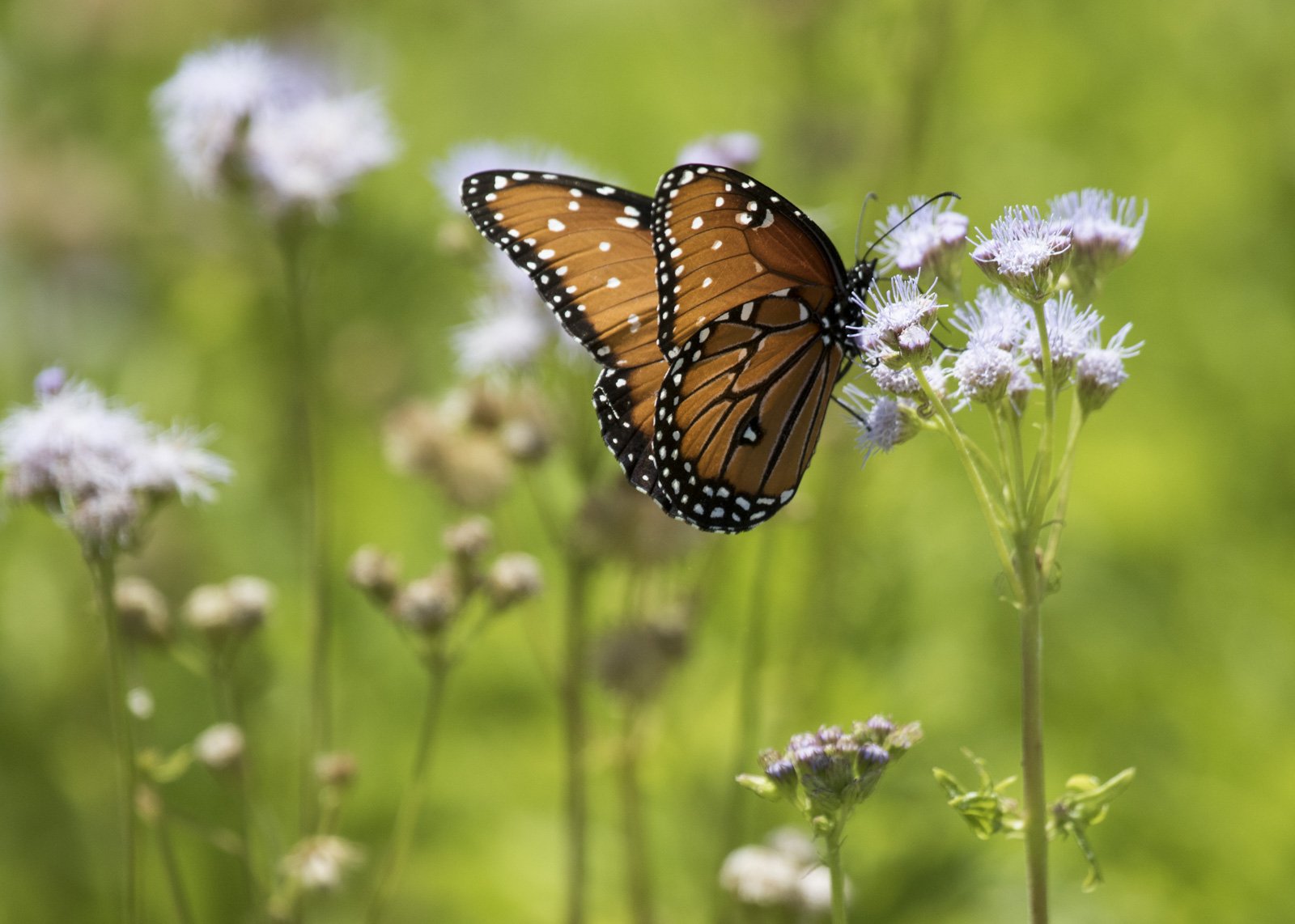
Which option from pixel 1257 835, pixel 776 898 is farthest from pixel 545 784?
pixel 1257 835

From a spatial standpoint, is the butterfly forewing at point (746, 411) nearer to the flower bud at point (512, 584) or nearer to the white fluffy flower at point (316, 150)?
the flower bud at point (512, 584)

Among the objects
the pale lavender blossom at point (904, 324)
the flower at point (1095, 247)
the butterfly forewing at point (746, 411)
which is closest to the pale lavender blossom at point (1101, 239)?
the flower at point (1095, 247)

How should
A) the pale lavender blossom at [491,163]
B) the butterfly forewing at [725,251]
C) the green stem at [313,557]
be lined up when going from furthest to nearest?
the pale lavender blossom at [491,163], the green stem at [313,557], the butterfly forewing at [725,251]

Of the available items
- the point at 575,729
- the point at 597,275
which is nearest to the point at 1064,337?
the point at 597,275

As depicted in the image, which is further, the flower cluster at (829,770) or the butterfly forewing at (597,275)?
the butterfly forewing at (597,275)

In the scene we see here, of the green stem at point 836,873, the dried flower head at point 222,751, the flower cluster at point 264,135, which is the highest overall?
the flower cluster at point 264,135

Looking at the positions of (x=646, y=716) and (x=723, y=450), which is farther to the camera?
(x=646, y=716)

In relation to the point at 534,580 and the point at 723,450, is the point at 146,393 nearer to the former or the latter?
the point at 534,580
